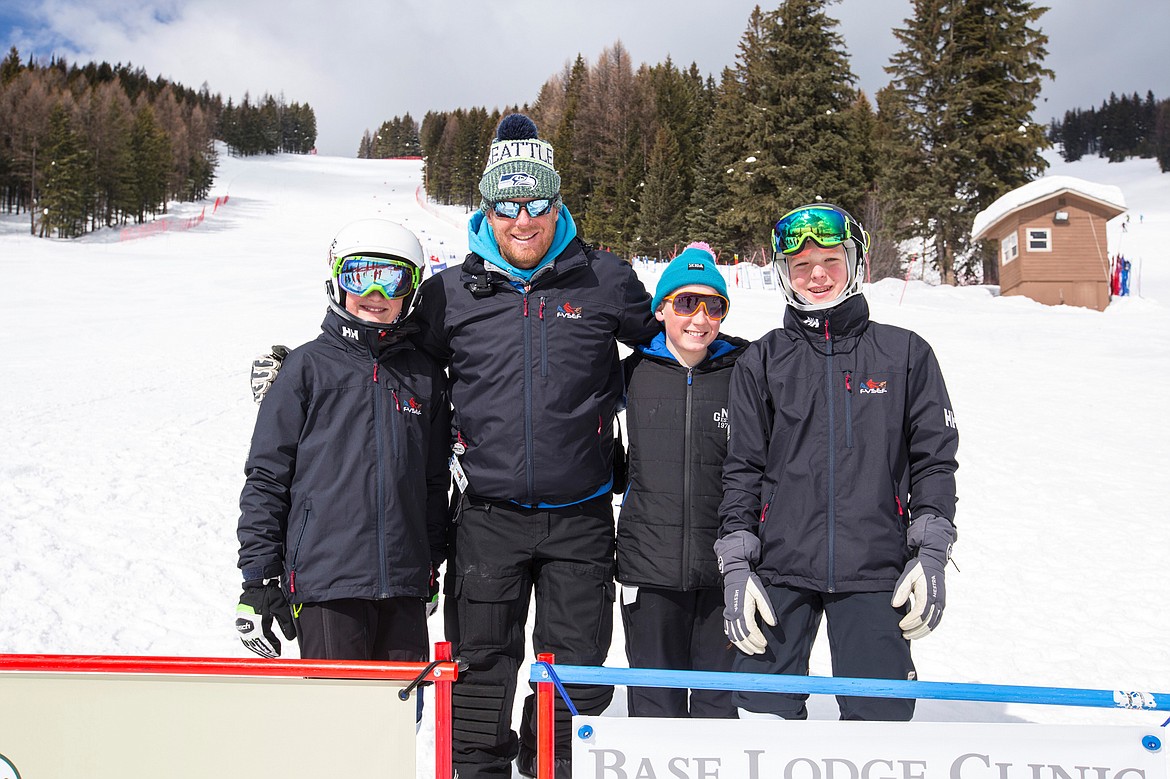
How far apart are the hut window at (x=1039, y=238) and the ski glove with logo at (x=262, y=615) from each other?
24.9 meters

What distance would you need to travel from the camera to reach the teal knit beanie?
10.1 ft

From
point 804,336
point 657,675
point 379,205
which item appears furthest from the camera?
point 379,205

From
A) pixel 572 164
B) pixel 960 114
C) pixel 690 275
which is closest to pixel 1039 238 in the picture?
pixel 960 114

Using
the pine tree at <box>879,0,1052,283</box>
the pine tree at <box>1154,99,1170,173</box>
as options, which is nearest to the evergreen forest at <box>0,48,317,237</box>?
the pine tree at <box>879,0,1052,283</box>

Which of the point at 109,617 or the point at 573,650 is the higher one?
the point at 573,650

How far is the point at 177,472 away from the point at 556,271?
5363 millimetres

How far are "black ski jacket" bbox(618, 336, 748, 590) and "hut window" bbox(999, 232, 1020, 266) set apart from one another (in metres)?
23.7

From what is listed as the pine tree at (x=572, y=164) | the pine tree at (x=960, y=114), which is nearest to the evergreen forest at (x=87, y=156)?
the pine tree at (x=572, y=164)

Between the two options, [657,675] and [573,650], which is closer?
[657,675]

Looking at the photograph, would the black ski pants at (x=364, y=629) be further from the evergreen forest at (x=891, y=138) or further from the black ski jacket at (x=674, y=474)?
the evergreen forest at (x=891, y=138)

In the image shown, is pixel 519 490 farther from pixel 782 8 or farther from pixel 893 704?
pixel 782 8

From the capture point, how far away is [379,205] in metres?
63.0

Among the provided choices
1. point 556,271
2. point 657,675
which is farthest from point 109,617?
point 657,675

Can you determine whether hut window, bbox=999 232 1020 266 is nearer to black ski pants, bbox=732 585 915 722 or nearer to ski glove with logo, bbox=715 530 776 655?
black ski pants, bbox=732 585 915 722
